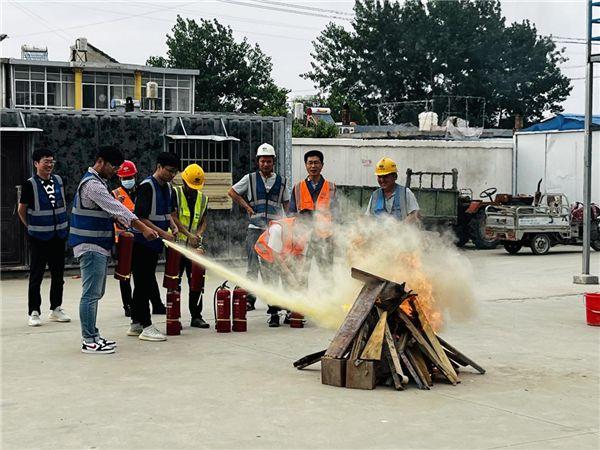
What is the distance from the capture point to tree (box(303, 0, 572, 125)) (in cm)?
7250

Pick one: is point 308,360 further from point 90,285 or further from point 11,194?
point 11,194

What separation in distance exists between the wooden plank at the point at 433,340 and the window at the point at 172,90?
35493 mm

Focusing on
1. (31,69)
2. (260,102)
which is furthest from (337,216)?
(260,102)

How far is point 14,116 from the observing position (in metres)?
17.1

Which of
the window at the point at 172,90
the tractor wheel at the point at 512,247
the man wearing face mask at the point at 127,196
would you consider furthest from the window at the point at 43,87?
the man wearing face mask at the point at 127,196

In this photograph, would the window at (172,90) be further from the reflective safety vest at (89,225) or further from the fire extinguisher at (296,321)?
the reflective safety vest at (89,225)

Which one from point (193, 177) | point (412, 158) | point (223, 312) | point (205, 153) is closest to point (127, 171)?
point (193, 177)

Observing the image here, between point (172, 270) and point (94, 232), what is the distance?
162cm

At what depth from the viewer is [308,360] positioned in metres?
8.67

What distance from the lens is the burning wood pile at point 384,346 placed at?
312 inches

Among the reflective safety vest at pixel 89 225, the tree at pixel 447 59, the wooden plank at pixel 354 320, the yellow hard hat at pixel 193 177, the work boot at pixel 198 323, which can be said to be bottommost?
the work boot at pixel 198 323

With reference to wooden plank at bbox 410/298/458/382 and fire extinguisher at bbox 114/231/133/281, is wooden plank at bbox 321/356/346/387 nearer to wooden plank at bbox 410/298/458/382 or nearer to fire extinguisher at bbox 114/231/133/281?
wooden plank at bbox 410/298/458/382

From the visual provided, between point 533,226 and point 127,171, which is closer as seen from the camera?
point 127,171

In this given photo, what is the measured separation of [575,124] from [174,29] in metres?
52.3
